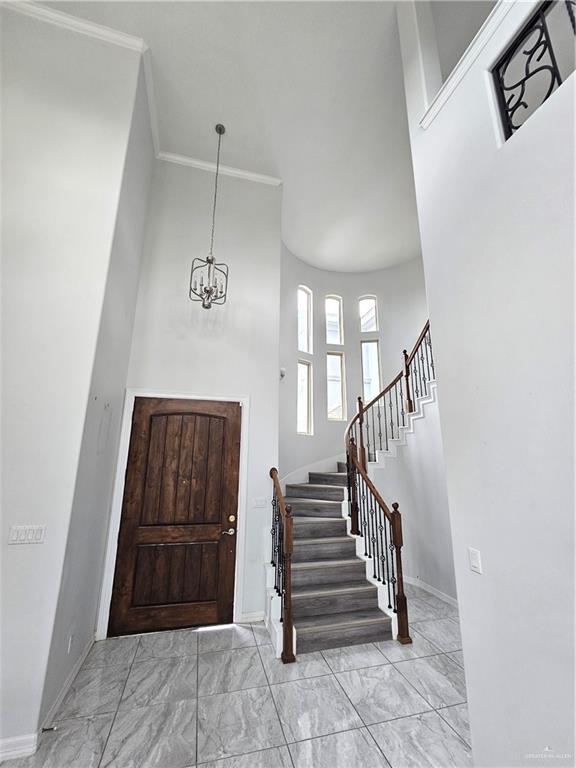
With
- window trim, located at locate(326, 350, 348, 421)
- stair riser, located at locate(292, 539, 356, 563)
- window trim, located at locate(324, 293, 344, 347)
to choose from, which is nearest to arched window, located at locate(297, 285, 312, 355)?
window trim, located at locate(324, 293, 344, 347)

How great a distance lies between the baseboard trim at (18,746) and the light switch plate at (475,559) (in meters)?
2.66

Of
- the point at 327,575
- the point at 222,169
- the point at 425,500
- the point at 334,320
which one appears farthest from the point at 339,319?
the point at 327,575

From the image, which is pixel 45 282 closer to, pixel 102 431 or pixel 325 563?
pixel 102 431

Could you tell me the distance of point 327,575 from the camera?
3422 mm

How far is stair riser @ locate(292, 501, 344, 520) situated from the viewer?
165 inches

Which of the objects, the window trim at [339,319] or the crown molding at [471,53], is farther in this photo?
the window trim at [339,319]

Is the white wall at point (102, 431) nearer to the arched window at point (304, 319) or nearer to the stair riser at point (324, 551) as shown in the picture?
the stair riser at point (324, 551)

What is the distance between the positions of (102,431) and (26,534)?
93cm

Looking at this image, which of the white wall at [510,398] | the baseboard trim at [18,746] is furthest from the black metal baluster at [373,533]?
the baseboard trim at [18,746]

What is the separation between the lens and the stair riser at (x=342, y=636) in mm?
2865

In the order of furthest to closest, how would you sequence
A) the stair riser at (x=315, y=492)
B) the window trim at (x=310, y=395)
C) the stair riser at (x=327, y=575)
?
the window trim at (x=310, y=395) → the stair riser at (x=315, y=492) → the stair riser at (x=327, y=575)

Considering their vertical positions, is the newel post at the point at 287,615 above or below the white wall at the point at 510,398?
below

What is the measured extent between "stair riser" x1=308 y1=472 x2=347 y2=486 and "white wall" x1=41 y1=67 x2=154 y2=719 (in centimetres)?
328

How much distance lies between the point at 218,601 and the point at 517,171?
159 inches
